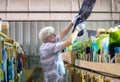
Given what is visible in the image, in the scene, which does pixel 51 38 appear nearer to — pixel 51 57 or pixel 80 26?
pixel 51 57

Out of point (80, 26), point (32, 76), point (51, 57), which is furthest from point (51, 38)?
point (32, 76)

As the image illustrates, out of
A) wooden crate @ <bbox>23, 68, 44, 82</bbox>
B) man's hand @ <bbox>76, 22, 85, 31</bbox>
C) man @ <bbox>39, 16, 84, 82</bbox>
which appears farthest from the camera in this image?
wooden crate @ <bbox>23, 68, 44, 82</bbox>

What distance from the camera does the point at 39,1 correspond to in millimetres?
8258

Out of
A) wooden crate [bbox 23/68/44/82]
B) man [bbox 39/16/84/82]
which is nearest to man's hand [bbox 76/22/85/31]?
man [bbox 39/16/84/82]

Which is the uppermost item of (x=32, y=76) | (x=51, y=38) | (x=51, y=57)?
(x=51, y=38)

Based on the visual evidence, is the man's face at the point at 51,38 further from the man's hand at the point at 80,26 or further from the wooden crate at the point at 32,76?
the wooden crate at the point at 32,76

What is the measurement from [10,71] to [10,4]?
18.1ft

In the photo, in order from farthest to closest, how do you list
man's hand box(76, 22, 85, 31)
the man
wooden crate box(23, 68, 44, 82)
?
wooden crate box(23, 68, 44, 82) < the man < man's hand box(76, 22, 85, 31)

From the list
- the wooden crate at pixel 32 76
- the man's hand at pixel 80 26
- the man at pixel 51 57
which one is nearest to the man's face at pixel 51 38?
the man at pixel 51 57

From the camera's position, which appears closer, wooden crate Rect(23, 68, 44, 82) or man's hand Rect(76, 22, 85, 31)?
man's hand Rect(76, 22, 85, 31)

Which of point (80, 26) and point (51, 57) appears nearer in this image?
point (80, 26)

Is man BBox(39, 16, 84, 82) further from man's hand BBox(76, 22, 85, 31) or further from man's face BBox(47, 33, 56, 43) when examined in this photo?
man's hand BBox(76, 22, 85, 31)

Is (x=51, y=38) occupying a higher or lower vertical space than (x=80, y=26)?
lower

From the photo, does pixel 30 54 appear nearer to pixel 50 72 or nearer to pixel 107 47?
pixel 50 72
